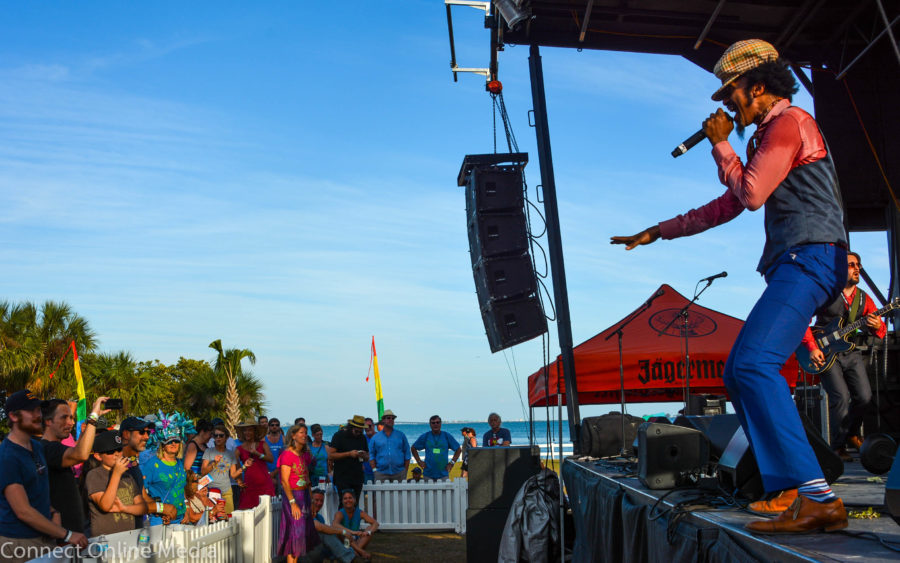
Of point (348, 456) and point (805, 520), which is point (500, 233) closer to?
point (348, 456)

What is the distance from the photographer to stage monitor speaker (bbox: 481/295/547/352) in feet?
27.0

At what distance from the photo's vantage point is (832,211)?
8.41 ft

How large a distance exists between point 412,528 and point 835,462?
31.9ft

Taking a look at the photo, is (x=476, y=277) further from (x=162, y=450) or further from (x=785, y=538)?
(x=785, y=538)

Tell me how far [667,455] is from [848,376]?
3.03m

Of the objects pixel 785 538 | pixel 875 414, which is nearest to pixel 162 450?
pixel 785 538

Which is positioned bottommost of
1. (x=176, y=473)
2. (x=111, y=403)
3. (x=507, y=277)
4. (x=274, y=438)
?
(x=176, y=473)

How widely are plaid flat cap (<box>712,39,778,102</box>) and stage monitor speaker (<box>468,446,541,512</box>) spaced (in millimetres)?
5086

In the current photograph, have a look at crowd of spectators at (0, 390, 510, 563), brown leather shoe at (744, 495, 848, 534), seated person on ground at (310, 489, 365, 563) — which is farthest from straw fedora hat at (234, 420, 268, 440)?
brown leather shoe at (744, 495, 848, 534)

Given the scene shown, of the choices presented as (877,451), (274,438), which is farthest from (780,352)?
(274,438)

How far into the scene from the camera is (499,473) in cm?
737

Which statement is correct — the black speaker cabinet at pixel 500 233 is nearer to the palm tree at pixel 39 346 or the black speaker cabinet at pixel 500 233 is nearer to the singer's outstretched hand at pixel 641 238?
the singer's outstretched hand at pixel 641 238

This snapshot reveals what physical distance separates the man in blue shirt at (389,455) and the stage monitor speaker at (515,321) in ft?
15.0

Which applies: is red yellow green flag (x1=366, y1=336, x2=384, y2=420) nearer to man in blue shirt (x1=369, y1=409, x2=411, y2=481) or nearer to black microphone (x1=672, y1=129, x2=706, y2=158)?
man in blue shirt (x1=369, y1=409, x2=411, y2=481)
